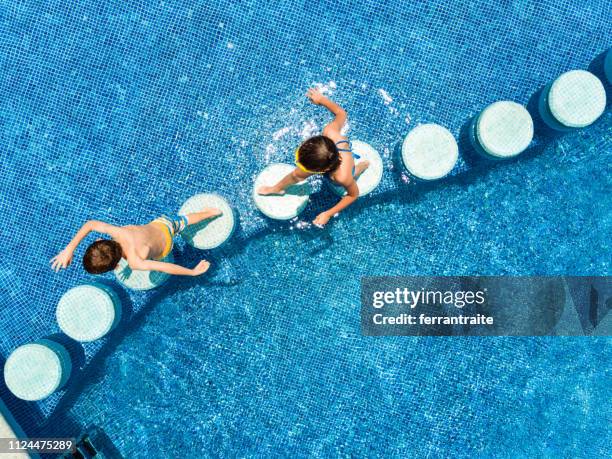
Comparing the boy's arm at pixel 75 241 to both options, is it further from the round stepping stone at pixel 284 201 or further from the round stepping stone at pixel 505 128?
the round stepping stone at pixel 505 128

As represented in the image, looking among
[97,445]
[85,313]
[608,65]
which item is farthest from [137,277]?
[608,65]

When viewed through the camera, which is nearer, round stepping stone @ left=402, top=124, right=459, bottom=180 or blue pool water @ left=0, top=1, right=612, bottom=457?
round stepping stone @ left=402, top=124, right=459, bottom=180

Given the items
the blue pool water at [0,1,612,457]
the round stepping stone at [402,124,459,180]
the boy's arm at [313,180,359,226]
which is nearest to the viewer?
the boy's arm at [313,180,359,226]

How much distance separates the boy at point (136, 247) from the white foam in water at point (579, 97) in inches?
153

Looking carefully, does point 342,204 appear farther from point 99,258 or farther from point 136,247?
point 99,258

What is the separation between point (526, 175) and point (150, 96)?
4631 mm

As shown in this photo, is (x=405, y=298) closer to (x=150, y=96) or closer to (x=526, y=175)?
(x=526, y=175)

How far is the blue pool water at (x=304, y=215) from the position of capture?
5809 millimetres

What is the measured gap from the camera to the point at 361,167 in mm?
5156

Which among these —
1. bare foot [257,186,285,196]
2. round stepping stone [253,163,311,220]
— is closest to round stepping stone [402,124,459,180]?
round stepping stone [253,163,311,220]

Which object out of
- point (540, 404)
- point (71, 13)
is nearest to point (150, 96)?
point (71, 13)

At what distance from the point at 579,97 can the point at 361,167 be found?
2.44 meters

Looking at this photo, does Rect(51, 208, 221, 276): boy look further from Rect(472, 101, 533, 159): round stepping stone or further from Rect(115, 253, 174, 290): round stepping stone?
Rect(472, 101, 533, 159): round stepping stone

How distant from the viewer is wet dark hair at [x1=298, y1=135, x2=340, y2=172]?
12.8 ft
